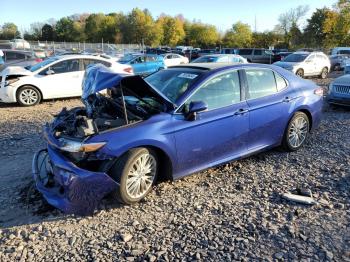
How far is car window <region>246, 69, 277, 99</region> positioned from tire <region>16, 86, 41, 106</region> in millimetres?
7933

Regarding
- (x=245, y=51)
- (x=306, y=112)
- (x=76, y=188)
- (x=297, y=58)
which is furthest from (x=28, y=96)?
(x=245, y=51)

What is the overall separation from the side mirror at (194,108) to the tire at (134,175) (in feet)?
2.17

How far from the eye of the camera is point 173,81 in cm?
534

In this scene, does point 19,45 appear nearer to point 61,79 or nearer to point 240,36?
point 61,79

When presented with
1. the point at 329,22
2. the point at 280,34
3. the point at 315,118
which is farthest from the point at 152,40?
the point at 315,118

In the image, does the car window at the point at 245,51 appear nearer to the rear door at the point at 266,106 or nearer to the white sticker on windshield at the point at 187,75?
the rear door at the point at 266,106

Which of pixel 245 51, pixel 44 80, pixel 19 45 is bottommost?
pixel 44 80

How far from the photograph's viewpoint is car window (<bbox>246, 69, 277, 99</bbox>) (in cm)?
550

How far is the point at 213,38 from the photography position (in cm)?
8275

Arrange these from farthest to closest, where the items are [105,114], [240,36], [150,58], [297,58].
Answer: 1. [240,36]
2. [150,58]
3. [297,58]
4. [105,114]

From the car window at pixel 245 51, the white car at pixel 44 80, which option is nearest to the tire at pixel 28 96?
the white car at pixel 44 80

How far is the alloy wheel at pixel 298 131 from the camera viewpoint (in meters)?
6.14

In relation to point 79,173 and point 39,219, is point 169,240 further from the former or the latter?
point 39,219

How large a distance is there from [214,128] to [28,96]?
8121mm
